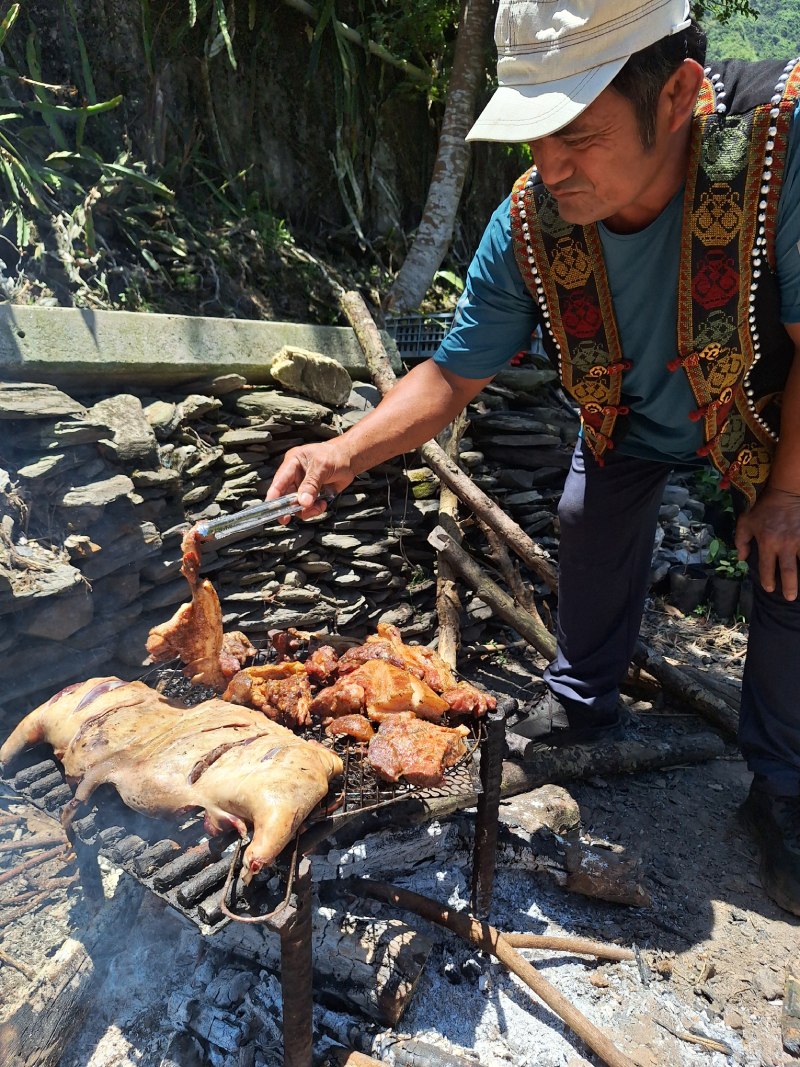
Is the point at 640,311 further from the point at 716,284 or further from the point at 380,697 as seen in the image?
the point at 380,697

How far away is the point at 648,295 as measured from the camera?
257 cm

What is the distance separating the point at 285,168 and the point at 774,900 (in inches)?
273

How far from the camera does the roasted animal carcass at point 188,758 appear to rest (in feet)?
6.40

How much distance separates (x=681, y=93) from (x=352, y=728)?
2.15m

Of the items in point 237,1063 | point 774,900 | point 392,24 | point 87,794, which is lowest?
point 774,900

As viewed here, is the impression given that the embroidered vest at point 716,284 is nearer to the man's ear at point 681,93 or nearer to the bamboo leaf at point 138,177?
the man's ear at point 681,93

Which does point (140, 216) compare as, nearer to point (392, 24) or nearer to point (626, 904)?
point (392, 24)

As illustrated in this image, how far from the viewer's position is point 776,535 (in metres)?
2.77

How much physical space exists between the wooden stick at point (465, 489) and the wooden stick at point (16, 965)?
11.2 feet

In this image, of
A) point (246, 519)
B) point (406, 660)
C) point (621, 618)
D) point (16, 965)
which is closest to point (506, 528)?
point (621, 618)

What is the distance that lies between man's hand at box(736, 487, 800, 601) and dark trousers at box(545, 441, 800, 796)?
0.17m

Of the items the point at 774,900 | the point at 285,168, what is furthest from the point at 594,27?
the point at 285,168

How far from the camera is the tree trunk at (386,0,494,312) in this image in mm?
6711

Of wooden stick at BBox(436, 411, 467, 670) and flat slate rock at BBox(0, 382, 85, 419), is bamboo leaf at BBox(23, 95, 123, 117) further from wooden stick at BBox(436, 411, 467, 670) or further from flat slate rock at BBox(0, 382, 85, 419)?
wooden stick at BBox(436, 411, 467, 670)
